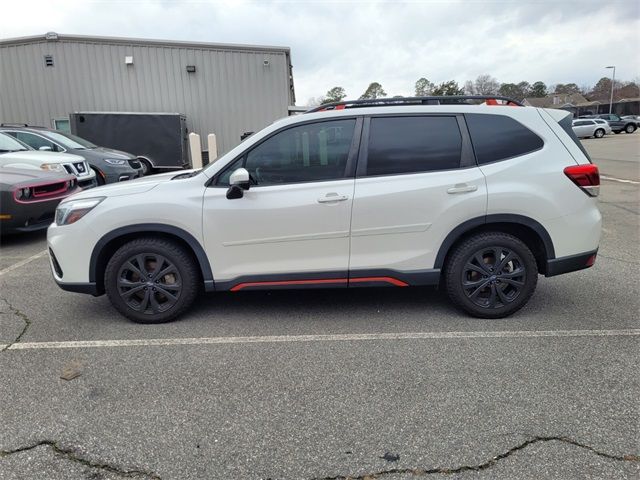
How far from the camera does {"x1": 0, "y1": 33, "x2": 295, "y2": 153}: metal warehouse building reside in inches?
623

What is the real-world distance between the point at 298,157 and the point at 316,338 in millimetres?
1488

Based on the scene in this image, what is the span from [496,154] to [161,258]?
294 cm

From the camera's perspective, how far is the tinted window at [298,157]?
3.73m

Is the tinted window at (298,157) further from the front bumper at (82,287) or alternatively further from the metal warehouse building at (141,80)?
the metal warehouse building at (141,80)

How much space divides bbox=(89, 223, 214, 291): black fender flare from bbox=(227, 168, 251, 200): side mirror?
1.62 ft

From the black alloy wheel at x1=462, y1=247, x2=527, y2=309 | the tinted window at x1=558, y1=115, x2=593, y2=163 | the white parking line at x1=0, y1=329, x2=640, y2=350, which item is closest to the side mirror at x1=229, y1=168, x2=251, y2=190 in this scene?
the white parking line at x1=0, y1=329, x2=640, y2=350

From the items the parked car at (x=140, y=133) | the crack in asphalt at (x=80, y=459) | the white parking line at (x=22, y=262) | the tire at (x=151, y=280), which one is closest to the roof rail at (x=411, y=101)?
the tire at (x=151, y=280)

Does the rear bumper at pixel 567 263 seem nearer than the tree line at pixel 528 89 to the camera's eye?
Yes

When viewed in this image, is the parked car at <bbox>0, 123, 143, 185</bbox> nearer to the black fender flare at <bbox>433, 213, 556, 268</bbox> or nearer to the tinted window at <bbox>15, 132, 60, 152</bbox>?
the tinted window at <bbox>15, 132, 60, 152</bbox>

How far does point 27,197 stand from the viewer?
661 centimetres

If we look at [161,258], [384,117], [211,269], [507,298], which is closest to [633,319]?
[507,298]

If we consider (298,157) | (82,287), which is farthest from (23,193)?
(298,157)

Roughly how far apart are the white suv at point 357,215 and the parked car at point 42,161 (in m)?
4.26

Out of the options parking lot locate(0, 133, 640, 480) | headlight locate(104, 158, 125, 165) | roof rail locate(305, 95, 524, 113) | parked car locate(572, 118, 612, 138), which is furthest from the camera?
parked car locate(572, 118, 612, 138)
